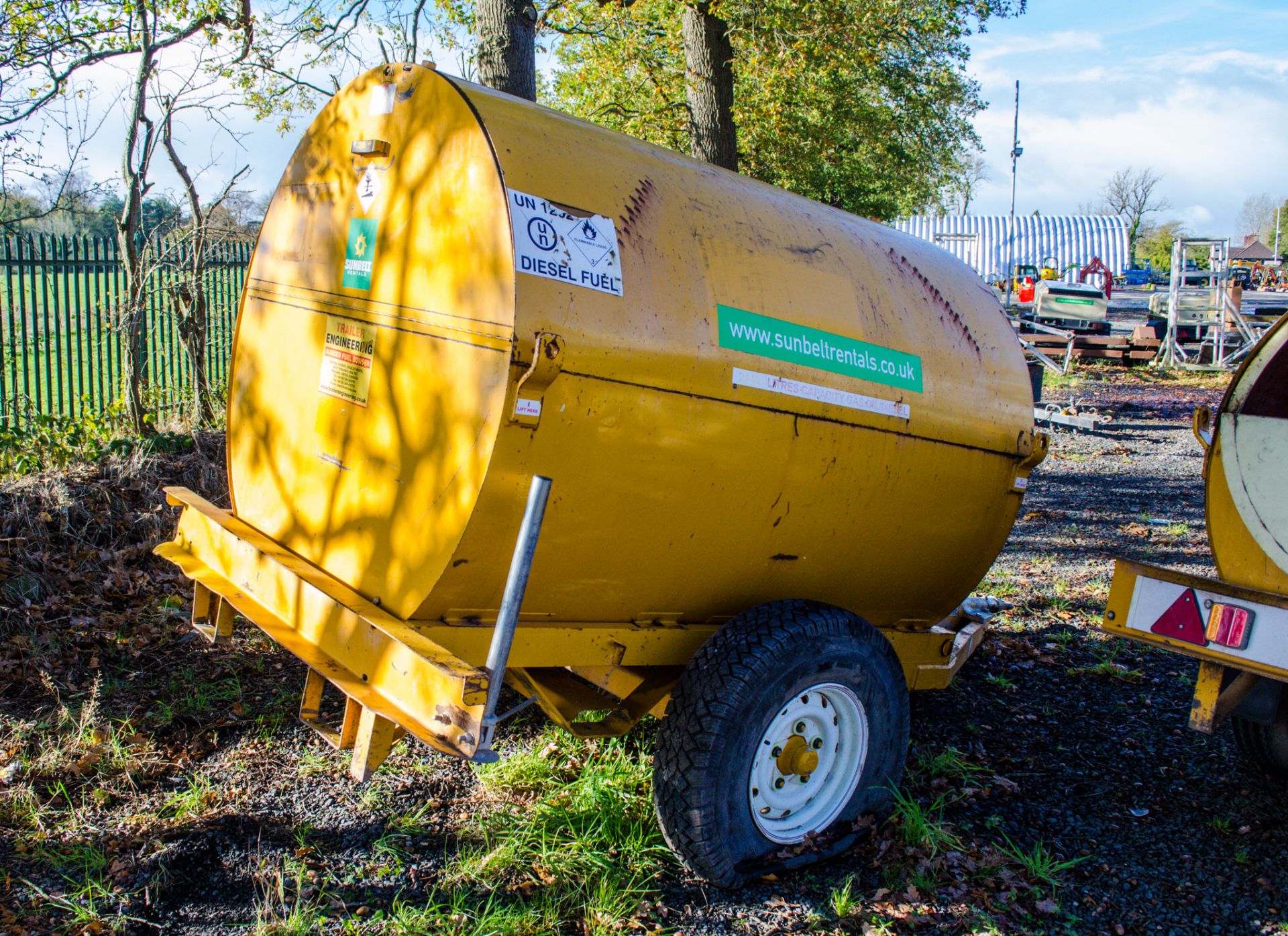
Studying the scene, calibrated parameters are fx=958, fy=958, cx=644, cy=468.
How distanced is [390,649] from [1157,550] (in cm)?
696

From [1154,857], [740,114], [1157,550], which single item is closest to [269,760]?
[1154,857]

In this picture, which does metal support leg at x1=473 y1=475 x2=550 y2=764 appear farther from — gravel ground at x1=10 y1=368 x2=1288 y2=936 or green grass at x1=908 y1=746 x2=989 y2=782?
green grass at x1=908 y1=746 x2=989 y2=782

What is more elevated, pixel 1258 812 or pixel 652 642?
pixel 652 642

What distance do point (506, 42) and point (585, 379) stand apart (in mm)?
4754

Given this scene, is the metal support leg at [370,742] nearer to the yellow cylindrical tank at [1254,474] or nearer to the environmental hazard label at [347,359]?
the environmental hazard label at [347,359]

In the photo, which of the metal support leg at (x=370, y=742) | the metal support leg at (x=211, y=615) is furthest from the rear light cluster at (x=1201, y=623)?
the metal support leg at (x=211, y=615)

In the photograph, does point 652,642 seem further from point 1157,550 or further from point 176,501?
point 1157,550

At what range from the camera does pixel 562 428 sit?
278 centimetres

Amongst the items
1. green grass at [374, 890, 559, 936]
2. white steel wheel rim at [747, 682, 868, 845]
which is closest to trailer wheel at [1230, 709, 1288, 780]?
white steel wheel rim at [747, 682, 868, 845]

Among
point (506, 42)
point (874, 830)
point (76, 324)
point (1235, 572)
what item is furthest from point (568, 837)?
point (76, 324)

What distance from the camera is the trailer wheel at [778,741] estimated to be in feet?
10.0

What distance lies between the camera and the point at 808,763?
11.0 ft

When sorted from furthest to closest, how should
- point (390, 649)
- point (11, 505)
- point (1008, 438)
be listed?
1. point (11, 505)
2. point (1008, 438)
3. point (390, 649)

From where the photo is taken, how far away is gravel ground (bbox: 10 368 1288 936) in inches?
118
